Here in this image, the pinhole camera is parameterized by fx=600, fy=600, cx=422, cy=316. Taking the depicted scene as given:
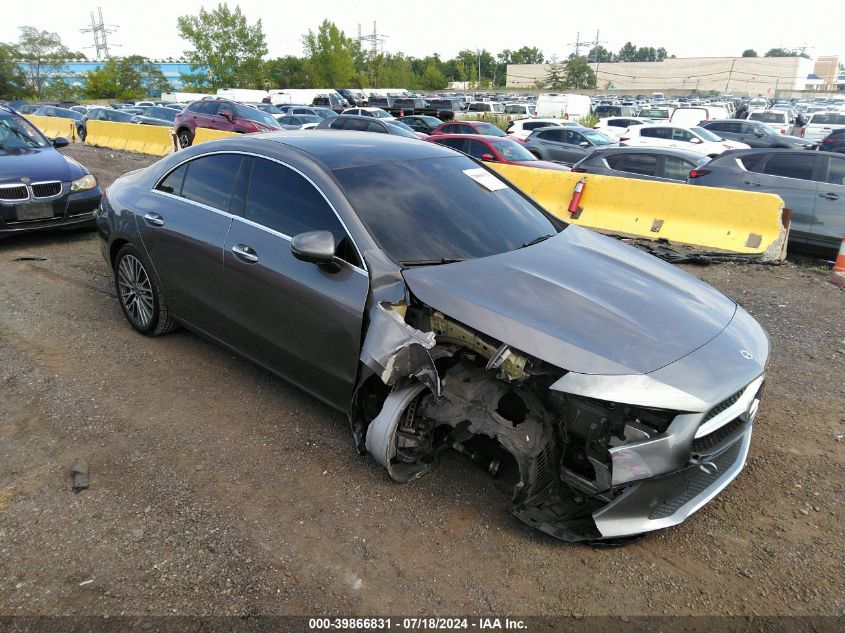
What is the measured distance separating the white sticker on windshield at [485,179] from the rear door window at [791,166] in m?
6.74

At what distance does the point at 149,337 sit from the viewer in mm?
4969

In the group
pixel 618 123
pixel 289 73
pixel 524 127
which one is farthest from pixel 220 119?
pixel 289 73

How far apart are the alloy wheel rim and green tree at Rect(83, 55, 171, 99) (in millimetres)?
71956

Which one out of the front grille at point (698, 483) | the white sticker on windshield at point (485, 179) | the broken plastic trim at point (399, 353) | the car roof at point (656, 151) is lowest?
the front grille at point (698, 483)

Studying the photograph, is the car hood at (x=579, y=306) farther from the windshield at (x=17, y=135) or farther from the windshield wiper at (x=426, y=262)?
the windshield at (x=17, y=135)

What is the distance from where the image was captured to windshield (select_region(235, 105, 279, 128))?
17828mm

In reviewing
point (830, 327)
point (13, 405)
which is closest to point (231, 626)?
point (13, 405)

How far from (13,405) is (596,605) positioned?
3.75 meters

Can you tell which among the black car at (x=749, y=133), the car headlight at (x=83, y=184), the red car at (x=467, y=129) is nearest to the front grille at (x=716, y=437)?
the car headlight at (x=83, y=184)

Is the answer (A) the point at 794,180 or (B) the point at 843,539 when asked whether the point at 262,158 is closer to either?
(B) the point at 843,539

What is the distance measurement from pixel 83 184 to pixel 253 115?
11.3m

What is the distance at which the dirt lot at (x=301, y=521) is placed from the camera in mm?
2557

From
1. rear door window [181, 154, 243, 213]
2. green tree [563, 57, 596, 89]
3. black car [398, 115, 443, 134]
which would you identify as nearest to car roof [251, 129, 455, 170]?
rear door window [181, 154, 243, 213]

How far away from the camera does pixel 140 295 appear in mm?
4863
